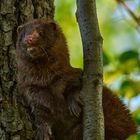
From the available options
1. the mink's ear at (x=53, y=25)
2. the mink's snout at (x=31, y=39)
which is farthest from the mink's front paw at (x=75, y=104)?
the mink's ear at (x=53, y=25)

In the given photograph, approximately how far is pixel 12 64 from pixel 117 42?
6.39 meters

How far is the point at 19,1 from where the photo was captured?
4.77 metres

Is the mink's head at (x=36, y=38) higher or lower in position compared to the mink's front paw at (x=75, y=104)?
higher

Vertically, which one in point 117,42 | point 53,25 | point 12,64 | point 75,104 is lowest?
point 75,104

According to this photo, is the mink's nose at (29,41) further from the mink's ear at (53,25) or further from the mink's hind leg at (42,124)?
the mink's hind leg at (42,124)

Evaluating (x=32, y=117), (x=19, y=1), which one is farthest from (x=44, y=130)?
(x=19, y=1)

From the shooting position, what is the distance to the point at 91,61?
4.04 metres

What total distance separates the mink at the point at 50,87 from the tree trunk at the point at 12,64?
2.6 inches

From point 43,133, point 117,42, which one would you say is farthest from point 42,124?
point 117,42

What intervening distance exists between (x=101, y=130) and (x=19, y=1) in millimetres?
1393

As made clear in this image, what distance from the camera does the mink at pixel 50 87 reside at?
4.44m

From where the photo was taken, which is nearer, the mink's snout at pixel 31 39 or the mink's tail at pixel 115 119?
the mink's snout at pixel 31 39

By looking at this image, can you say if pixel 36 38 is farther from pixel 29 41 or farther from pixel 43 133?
pixel 43 133

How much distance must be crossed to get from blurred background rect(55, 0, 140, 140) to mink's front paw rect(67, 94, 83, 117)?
715 millimetres
